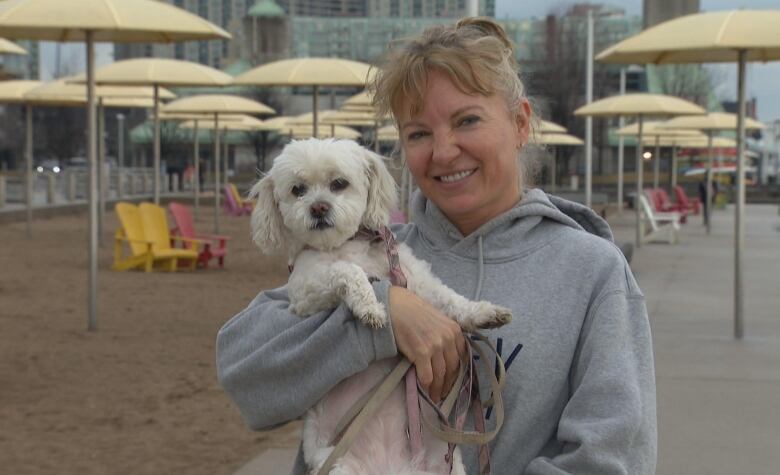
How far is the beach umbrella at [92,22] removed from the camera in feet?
40.5

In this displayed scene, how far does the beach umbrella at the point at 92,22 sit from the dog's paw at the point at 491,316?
33.8ft

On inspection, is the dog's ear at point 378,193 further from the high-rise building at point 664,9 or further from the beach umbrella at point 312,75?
the high-rise building at point 664,9

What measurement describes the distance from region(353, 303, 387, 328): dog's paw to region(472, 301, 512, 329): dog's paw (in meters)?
0.19

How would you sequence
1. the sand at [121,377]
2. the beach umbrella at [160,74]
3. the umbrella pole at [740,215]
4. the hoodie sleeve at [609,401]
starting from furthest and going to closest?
the beach umbrella at [160,74] < the umbrella pole at [740,215] < the sand at [121,377] < the hoodie sleeve at [609,401]

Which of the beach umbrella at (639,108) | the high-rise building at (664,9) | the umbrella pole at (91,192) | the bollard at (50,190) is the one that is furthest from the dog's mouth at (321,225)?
the high-rise building at (664,9)

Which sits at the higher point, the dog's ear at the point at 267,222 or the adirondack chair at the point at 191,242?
the dog's ear at the point at 267,222

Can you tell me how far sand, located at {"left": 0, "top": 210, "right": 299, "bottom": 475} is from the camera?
7.66 metres

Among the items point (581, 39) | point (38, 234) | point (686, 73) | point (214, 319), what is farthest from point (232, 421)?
point (686, 73)

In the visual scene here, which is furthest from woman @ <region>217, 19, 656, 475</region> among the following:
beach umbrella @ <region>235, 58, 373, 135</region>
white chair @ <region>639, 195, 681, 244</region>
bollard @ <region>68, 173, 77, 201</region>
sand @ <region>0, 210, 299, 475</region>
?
bollard @ <region>68, 173, 77, 201</region>

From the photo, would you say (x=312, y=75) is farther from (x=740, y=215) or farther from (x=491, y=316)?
(x=491, y=316)

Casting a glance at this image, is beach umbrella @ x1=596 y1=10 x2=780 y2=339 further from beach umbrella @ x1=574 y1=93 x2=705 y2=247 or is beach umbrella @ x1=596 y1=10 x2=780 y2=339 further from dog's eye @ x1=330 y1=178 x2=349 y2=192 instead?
beach umbrella @ x1=574 y1=93 x2=705 y2=247

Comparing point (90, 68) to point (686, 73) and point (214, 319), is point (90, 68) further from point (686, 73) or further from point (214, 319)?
point (686, 73)

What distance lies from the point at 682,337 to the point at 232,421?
18.4ft

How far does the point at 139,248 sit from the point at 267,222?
17.0 metres
